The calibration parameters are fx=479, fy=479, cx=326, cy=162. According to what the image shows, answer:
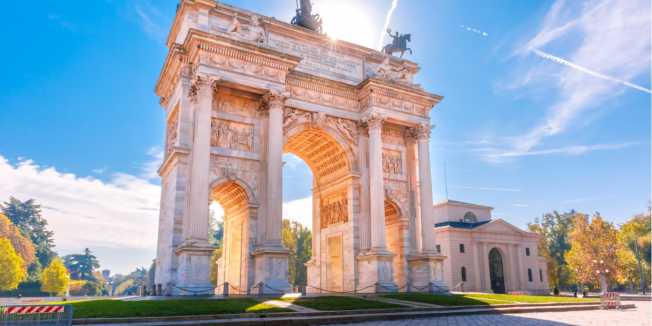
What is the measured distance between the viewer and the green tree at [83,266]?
429 feet

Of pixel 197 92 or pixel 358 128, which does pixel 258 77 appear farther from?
pixel 358 128

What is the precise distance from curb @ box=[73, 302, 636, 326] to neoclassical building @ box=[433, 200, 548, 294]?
3189cm

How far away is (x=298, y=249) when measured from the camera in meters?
68.1

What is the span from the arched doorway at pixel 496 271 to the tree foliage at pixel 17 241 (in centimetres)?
7776

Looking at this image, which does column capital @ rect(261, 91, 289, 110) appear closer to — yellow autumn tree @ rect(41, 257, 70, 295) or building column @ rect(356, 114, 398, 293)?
building column @ rect(356, 114, 398, 293)

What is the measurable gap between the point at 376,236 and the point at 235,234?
7.67 meters

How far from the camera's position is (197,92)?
912 inches

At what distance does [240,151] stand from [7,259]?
56.9 metres

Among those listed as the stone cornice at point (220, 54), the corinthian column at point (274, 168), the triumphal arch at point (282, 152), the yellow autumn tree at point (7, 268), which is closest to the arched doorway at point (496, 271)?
the triumphal arch at point (282, 152)

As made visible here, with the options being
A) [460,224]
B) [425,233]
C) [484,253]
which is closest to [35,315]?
[425,233]

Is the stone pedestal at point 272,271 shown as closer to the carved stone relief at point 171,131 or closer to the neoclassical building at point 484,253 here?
the carved stone relief at point 171,131

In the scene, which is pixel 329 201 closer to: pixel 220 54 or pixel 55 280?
pixel 220 54

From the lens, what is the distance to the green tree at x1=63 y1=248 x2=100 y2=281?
131 meters

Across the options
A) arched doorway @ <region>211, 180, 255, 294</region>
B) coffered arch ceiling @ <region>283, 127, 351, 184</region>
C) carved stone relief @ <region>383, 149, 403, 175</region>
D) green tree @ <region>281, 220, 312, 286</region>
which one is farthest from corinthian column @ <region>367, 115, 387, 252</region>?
green tree @ <region>281, 220, 312, 286</region>
